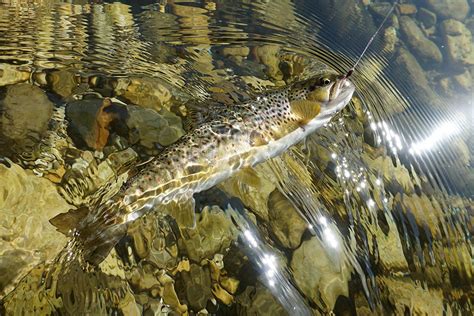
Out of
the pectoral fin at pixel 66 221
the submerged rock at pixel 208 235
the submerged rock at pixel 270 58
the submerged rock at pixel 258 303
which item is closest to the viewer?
the submerged rock at pixel 258 303

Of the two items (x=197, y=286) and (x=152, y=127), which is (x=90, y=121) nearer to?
(x=152, y=127)

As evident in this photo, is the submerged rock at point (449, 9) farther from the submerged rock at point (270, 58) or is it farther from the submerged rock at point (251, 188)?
the submerged rock at point (251, 188)

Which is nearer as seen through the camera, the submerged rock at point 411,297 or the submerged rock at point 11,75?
the submerged rock at point 411,297

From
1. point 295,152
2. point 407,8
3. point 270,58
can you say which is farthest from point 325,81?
point 407,8

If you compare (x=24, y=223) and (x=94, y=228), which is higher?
(x=94, y=228)

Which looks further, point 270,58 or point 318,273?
point 270,58

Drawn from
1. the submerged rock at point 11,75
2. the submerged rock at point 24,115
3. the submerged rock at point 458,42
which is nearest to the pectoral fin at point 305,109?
the submerged rock at point 24,115

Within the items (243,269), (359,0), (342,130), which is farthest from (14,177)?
(359,0)
